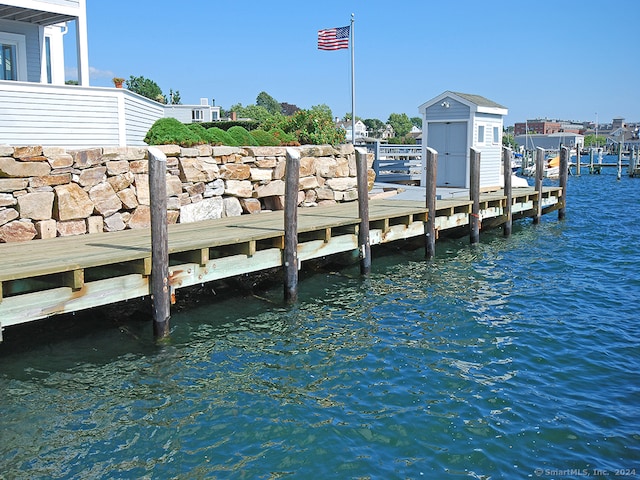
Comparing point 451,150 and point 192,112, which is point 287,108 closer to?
point 192,112

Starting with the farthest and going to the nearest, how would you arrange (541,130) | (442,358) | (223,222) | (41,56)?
(541,130)
(41,56)
(223,222)
(442,358)

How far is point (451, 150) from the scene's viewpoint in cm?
2142

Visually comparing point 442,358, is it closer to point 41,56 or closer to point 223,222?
point 223,222

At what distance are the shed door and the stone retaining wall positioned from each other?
6.95 m

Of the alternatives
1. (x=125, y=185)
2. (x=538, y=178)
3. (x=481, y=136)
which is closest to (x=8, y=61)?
(x=125, y=185)

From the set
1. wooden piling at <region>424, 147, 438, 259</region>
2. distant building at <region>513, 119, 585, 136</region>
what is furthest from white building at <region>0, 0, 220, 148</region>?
distant building at <region>513, 119, 585, 136</region>

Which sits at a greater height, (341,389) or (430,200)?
(430,200)

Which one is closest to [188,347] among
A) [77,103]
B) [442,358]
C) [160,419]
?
[160,419]

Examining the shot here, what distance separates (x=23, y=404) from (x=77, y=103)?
285 inches

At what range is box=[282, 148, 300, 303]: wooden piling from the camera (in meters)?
10.6

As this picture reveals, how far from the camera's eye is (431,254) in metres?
14.9

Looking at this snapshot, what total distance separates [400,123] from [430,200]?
13693 centimetres

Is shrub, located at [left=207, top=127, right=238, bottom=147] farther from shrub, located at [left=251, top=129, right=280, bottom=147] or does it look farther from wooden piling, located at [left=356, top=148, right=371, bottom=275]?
wooden piling, located at [left=356, top=148, right=371, bottom=275]

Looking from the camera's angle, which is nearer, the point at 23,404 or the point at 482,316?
the point at 23,404
